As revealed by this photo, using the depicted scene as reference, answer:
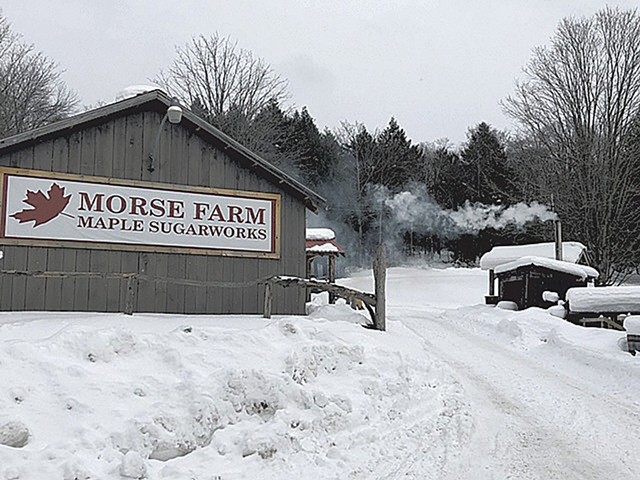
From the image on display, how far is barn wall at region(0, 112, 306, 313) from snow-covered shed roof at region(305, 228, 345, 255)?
11.8 m

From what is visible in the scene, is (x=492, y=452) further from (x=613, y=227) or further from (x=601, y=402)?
(x=613, y=227)

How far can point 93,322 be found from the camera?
30.4ft

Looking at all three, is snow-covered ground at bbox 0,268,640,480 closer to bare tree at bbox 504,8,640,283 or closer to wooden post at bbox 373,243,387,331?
wooden post at bbox 373,243,387,331

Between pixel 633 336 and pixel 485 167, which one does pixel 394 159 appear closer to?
pixel 485 167

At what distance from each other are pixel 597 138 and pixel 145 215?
81.5 ft

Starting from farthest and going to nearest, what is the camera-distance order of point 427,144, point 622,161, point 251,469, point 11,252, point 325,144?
1. point 427,144
2. point 325,144
3. point 622,161
4. point 11,252
5. point 251,469

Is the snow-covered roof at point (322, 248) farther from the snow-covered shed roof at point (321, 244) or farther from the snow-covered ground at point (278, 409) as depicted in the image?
the snow-covered ground at point (278, 409)

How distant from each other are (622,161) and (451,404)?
81.9 ft

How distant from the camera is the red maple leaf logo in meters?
12.0

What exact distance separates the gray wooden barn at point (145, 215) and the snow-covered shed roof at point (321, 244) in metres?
11.9

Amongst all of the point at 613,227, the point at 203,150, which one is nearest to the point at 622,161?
the point at 613,227

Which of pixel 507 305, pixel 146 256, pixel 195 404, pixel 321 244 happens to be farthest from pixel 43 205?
pixel 507 305

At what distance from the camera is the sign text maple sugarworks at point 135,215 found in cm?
1205

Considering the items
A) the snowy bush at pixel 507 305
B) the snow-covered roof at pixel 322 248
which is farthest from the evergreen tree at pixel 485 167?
the snow-covered roof at pixel 322 248
